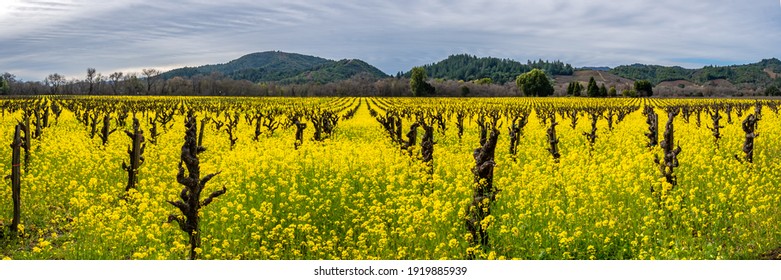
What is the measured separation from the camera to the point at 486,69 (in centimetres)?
15262

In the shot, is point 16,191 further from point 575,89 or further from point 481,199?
point 575,89

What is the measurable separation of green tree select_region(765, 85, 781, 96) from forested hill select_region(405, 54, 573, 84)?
57866 mm

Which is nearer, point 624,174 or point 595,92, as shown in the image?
point 624,174

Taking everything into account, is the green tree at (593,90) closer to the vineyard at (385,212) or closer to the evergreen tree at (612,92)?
the evergreen tree at (612,92)

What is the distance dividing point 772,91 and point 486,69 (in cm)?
7563

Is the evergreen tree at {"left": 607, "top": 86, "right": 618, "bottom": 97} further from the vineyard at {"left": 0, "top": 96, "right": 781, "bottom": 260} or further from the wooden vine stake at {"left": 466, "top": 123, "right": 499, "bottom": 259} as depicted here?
the wooden vine stake at {"left": 466, "top": 123, "right": 499, "bottom": 259}

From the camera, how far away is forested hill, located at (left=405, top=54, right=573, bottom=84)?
478 feet

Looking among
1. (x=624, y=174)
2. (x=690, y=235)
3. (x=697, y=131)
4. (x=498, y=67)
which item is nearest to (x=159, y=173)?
(x=624, y=174)

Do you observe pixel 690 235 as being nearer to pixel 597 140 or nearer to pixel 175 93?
pixel 597 140

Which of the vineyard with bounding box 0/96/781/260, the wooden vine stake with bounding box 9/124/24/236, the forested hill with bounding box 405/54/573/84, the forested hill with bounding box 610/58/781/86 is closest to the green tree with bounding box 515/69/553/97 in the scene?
the forested hill with bounding box 610/58/781/86

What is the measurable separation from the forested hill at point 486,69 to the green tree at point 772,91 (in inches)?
2278

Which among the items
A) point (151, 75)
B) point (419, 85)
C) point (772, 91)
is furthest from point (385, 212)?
point (419, 85)

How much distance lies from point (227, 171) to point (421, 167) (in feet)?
13.8

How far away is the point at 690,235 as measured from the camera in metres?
8.89
